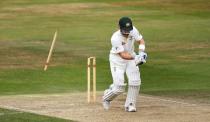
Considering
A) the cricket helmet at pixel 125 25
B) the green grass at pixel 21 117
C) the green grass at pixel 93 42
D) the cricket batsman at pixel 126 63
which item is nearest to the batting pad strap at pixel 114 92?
the cricket batsman at pixel 126 63

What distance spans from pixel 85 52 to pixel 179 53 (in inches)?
147

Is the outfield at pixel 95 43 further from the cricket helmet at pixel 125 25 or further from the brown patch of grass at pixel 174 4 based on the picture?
the cricket helmet at pixel 125 25

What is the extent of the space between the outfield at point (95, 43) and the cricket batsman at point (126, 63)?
2640mm

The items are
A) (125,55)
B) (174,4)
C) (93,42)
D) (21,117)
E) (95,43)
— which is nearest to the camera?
(21,117)

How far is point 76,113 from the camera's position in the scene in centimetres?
1670

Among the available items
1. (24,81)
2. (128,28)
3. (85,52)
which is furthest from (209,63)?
(128,28)

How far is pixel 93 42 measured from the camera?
119ft

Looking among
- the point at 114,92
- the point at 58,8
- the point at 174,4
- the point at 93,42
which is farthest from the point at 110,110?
the point at 174,4

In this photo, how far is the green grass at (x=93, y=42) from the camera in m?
24.7

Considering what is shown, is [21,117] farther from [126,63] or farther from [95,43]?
[95,43]

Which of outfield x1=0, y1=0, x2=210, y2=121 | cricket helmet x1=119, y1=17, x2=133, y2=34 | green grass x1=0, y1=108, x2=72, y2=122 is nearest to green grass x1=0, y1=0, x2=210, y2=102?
outfield x1=0, y1=0, x2=210, y2=121

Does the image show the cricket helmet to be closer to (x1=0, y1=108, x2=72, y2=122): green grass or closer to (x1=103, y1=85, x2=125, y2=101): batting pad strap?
(x1=103, y1=85, x2=125, y2=101): batting pad strap

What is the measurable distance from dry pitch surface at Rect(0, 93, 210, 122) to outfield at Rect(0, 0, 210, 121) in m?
1.31

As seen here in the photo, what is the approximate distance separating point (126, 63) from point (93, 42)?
19.2m
